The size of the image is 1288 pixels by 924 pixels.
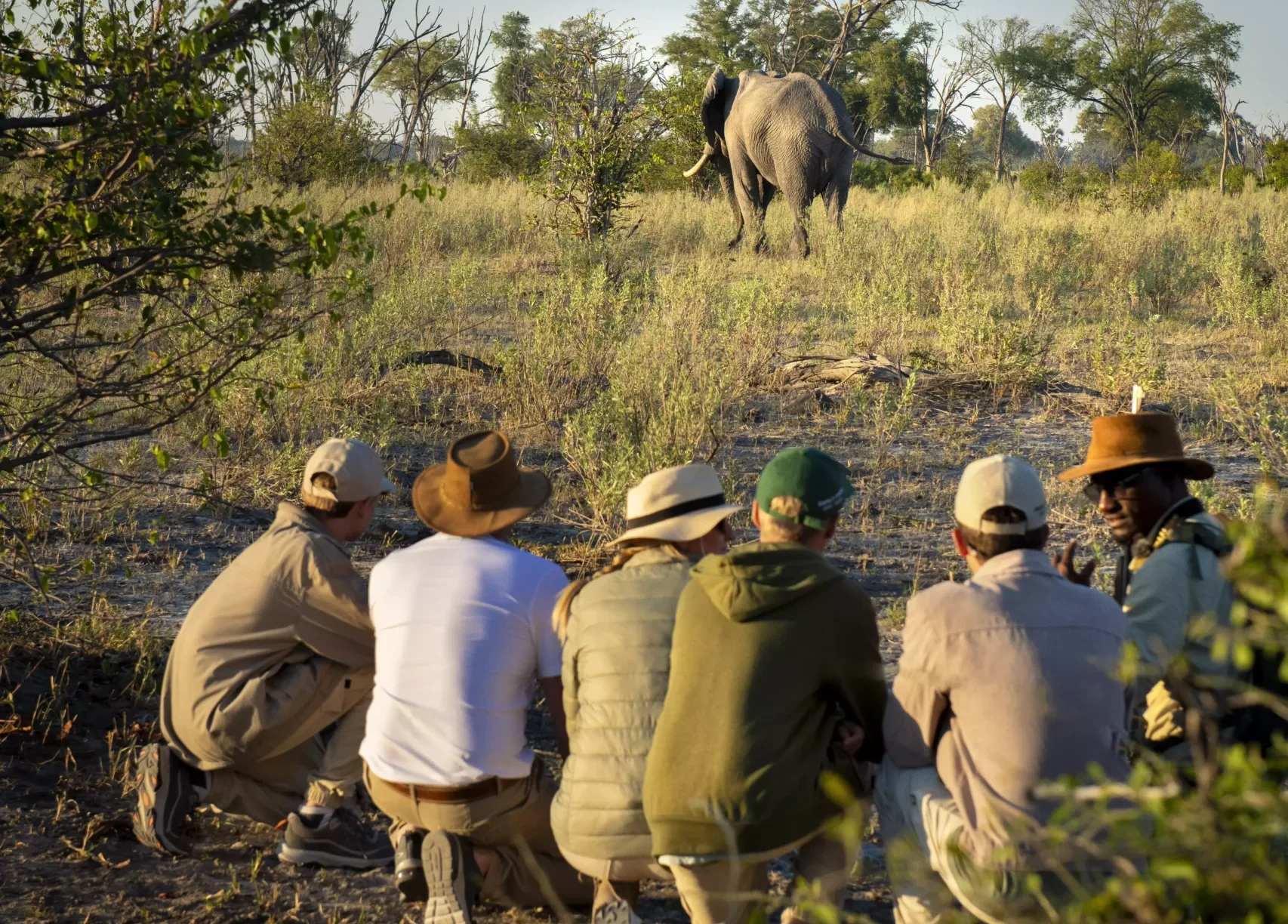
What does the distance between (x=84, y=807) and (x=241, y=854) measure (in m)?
0.53

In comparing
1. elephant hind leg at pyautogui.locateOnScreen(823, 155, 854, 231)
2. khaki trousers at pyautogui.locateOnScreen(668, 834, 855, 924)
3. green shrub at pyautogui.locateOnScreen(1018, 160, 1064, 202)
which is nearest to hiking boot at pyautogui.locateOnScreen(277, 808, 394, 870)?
khaki trousers at pyautogui.locateOnScreen(668, 834, 855, 924)

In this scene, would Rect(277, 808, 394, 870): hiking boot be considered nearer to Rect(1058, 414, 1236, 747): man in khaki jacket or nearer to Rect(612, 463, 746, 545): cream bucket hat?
Rect(612, 463, 746, 545): cream bucket hat

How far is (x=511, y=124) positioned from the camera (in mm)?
24797

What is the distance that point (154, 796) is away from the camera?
12.1 ft

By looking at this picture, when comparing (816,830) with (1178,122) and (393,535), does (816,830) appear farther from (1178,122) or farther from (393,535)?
(1178,122)

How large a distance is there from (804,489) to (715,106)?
581 inches

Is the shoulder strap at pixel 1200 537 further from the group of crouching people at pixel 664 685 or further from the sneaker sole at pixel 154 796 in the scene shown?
the sneaker sole at pixel 154 796

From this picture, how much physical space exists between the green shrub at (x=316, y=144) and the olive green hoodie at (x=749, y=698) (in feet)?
32.6

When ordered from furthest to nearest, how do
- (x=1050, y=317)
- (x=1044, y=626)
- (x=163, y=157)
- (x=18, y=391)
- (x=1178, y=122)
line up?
(x=1178, y=122) < (x=1050, y=317) < (x=18, y=391) < (x=163, y=157) < (x=1044, y=626)

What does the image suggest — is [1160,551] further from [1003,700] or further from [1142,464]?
[1003,700]

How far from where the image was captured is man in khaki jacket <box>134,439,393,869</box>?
3744 millimetres

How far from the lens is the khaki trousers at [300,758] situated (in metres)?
3.80

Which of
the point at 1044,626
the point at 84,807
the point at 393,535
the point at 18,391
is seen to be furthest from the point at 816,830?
the point at 18,391

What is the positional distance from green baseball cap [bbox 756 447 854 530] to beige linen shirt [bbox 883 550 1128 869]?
1.15ft
